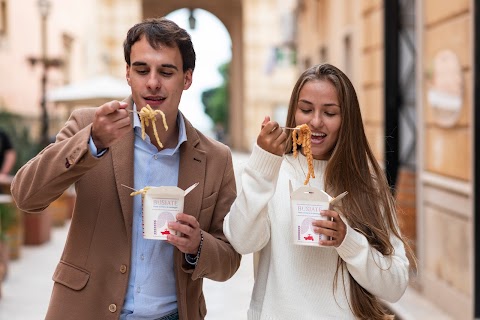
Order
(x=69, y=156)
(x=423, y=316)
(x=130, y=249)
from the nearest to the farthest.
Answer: (x=69, y=156)
(x=130, y=249)
(x=423, y=316)

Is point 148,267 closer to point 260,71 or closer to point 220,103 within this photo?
point 260,71

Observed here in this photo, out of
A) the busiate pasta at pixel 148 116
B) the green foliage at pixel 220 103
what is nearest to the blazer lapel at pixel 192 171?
the busiate pasta at pixel 148 116

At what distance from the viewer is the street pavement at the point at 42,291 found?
7.88 meters

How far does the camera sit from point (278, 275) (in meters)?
2.96

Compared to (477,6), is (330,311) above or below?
below

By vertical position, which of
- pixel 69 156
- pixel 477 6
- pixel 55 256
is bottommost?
pixel 55 256

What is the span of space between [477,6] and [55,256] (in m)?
6.92

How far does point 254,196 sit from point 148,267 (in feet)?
1.39

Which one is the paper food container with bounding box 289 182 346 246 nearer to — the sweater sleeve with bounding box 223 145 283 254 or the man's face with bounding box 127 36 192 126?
the sweater sleeve with bounding box 223 145 283 254

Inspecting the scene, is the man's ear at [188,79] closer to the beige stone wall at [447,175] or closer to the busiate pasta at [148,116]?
the busiate pasta at [148,116]

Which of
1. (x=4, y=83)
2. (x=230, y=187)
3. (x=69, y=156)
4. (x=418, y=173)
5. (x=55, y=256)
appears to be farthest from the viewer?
(x=4, y=83)

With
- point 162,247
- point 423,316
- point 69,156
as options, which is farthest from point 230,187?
point 423,316

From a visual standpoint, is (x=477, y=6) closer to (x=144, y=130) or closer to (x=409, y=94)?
(x=409, y=94)

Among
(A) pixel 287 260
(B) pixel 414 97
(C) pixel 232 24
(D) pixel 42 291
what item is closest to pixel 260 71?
(C) pixel 232 24
